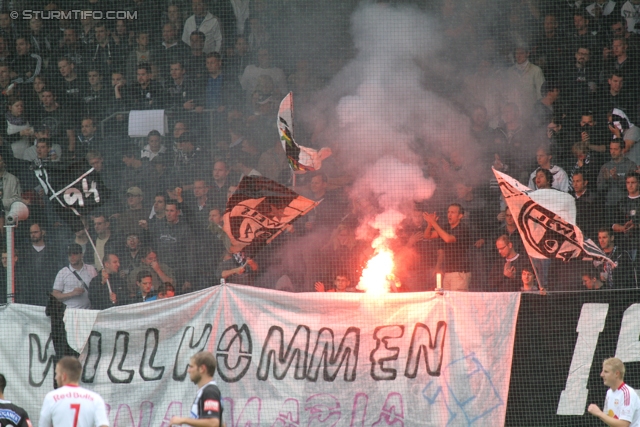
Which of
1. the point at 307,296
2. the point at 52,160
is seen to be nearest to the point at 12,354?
the point at 307,296

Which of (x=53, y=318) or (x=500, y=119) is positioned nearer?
(x=53, y=318)

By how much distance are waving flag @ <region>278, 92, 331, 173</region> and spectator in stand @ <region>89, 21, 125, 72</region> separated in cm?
370

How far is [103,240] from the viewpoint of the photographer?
1048 cm

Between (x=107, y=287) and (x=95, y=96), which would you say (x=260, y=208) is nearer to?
(x=107, y=287)

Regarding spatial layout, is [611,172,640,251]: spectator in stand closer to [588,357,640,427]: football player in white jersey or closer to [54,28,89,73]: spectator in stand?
[588,357,640,427]: football player in white jersey

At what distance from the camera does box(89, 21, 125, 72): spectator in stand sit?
11.6 metres

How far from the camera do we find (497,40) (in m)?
11.4

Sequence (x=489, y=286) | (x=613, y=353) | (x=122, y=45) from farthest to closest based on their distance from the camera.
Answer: (x=122, y=45) < (x=489, y=286) < (x=613, y=353)

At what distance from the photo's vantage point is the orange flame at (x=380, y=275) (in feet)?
29.6

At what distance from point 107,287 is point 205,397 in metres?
4.45

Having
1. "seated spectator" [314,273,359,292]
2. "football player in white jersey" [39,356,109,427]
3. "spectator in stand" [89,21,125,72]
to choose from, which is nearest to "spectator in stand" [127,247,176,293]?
"seated spectator" [314,273,359,292]

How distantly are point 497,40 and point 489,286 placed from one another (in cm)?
362

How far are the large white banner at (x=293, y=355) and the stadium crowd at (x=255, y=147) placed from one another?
1.03 m

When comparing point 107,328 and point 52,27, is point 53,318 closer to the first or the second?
point 107,328
